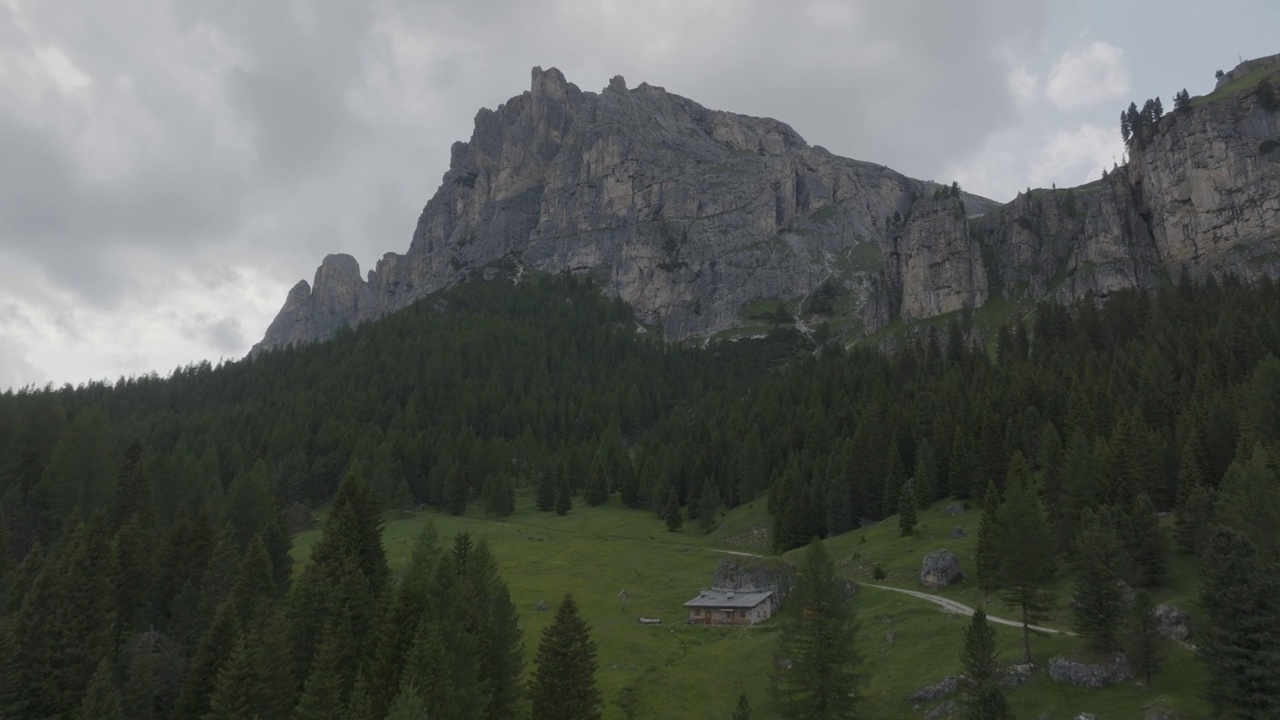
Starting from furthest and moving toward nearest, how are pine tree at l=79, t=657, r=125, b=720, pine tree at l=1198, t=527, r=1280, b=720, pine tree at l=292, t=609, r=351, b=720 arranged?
pine tree at l=79, t=657, r=125, b=720 → pine tree at l=292, t=609, r=351, b=720 → pine tree at l=1198, t=527, r=1280, b=720

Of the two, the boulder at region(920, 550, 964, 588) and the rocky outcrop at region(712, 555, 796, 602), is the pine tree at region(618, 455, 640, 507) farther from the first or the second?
the boulder at region(920, 550, 964, 588)

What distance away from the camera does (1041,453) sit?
8056 centimetres

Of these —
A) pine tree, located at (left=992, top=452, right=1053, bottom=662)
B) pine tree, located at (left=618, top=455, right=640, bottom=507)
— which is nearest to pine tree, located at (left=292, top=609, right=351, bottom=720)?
pine tree, located at (left=992, top=452, right=1053, bottom=662)

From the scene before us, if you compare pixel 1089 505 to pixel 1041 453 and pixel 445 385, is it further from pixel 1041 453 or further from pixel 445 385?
pixel 445 385

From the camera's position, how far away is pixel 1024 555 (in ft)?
162

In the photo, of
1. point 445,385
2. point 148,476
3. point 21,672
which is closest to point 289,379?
point 445,385

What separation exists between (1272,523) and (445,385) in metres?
159

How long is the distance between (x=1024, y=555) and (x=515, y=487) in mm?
107663

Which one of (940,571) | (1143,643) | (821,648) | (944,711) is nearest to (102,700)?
Answer: (821,648)

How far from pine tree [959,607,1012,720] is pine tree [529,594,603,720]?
2064cm

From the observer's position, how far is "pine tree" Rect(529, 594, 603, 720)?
141 feet

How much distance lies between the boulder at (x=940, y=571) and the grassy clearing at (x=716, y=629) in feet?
3.72

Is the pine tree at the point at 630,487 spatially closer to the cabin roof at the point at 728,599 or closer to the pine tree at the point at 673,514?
the pine tree at the point at 673,514

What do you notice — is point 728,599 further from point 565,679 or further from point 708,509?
point 708,509
